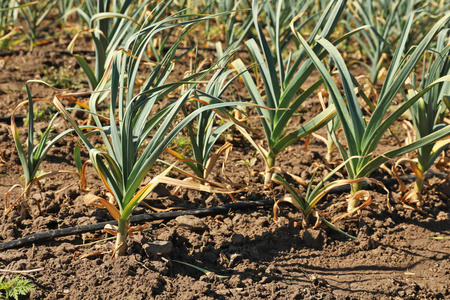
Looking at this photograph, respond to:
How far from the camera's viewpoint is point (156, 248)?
1857 mm

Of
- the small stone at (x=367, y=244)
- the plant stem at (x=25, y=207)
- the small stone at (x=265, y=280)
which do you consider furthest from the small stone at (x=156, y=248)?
the small stone at (x=367, y=244)

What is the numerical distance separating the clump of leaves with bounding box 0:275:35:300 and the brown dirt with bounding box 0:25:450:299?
0.06 m

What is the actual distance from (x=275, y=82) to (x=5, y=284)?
140 cm

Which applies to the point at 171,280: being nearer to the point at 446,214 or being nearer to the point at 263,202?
the point at 263,202

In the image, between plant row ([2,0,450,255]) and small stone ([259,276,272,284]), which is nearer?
plant row ([2,0,450,255])

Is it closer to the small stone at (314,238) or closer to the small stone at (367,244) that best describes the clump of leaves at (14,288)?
the small stone at (314,238)

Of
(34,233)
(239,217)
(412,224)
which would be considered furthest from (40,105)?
(412,224)

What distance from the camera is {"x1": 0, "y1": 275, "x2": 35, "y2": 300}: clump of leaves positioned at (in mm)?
1573

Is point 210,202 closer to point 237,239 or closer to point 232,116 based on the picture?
point 237,239

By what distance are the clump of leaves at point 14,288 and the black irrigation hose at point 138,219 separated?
0.93ft

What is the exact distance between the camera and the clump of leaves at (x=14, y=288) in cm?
157

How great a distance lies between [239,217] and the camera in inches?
87.4

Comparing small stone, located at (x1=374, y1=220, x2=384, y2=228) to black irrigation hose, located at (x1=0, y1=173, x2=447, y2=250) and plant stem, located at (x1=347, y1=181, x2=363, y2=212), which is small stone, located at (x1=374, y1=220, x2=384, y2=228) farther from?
black irrigation hose, located at (x1=0, y1=173, x2=447, y2=250)

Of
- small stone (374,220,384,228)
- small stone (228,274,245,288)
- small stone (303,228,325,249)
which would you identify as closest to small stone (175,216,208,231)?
small stone (228,274,245,288)
